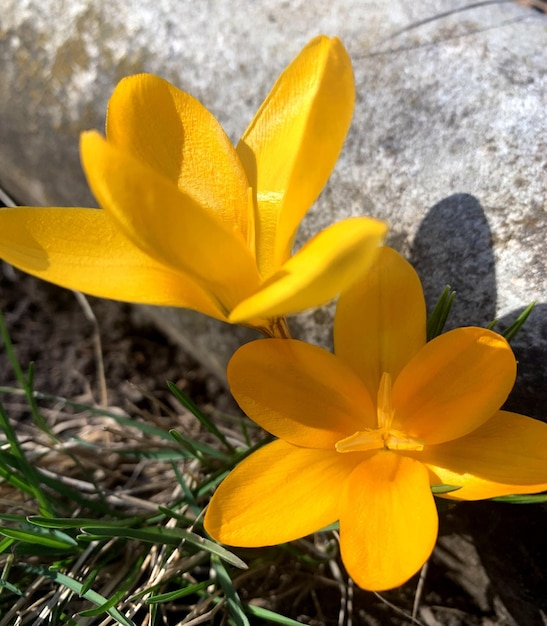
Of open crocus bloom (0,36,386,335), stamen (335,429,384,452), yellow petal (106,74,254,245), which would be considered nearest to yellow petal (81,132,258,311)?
open crocus bloom (0,36,386,335)

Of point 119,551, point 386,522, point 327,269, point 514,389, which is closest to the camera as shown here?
point 327,269

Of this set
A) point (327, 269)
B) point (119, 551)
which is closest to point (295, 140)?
point (327, 269)

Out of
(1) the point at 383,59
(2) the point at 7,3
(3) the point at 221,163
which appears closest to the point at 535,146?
(1) the point at 383,59

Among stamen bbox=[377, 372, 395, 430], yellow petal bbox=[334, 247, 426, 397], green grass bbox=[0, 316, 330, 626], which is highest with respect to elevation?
yellow petal bbox=[334, 247, 426, 397]

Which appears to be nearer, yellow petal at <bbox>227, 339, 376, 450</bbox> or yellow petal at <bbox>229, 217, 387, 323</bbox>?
yellow petal at <bbox>229, 217, 387, 323</bbox>

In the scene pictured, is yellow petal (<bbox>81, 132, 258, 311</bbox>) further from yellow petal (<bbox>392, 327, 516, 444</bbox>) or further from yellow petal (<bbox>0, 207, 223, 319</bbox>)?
yellow petal (<bbox>392, 327, 516, 444</bbox>)

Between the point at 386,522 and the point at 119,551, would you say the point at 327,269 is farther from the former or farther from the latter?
the point at 119,551

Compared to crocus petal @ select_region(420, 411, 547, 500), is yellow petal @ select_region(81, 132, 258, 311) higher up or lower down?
higher up

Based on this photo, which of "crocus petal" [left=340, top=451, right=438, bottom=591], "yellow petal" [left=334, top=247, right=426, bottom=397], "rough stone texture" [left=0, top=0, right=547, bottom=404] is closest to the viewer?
"crocus petal" [left=340, top=451, right=438, bottom=591]
